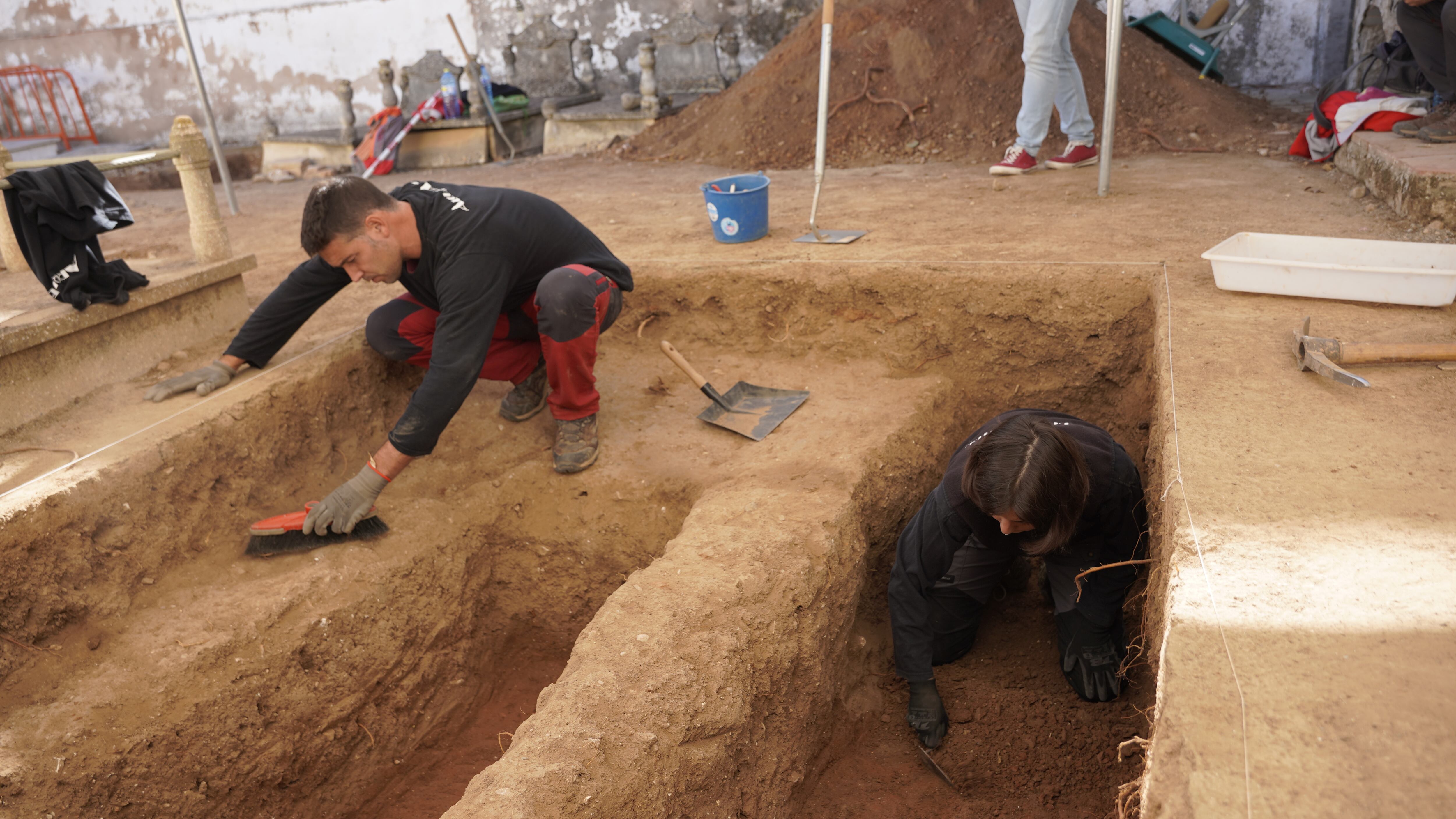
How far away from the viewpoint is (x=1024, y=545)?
7.49ft

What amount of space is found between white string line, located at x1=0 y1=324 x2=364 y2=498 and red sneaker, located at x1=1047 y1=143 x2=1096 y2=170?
4.08 meters

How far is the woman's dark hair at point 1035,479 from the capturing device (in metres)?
2.06

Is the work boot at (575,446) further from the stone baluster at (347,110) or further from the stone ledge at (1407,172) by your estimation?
the stone baluster at (347,110)

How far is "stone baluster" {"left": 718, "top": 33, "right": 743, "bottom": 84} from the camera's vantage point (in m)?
9.01

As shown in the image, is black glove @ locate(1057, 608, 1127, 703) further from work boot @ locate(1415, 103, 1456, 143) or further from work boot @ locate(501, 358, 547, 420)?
work boot @ locate(1415, 103, 1456, 143)

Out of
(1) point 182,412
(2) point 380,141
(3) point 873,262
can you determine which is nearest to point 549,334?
(1) point 182,412

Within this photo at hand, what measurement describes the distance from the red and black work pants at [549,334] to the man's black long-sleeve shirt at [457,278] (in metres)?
0.11

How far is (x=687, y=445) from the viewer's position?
10.9ft

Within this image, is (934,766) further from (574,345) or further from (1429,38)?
(1429,38)

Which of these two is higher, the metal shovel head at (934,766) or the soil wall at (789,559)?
the soil wall at (789,559)

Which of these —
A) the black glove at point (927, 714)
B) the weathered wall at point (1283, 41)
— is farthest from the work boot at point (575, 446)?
the weathered wall at point (1283, 41)

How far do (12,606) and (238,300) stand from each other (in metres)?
1.80

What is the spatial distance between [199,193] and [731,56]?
250 inches

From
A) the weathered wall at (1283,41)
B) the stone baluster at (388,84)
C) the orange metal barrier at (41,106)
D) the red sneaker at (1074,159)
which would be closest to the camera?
the red sneaker at (1074,159)
